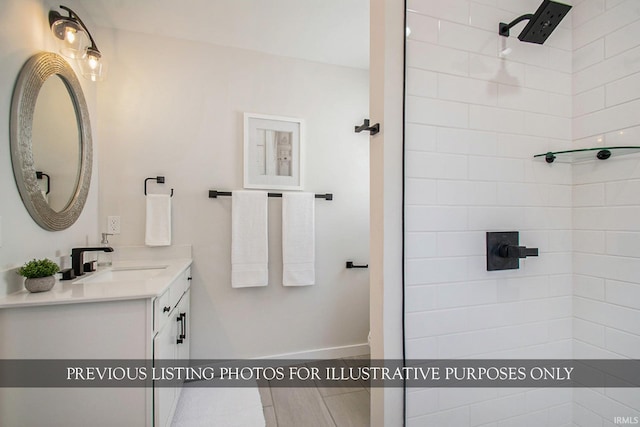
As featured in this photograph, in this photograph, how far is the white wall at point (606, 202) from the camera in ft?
2.93

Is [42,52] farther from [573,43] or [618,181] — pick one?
[618,181]

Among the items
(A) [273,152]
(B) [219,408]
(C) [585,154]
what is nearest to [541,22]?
(C) [585,154]

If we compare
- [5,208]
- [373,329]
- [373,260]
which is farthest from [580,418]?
[5,208]

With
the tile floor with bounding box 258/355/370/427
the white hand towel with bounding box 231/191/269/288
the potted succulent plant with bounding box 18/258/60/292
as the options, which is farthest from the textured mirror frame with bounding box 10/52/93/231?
the tile floor with bounding box 258/355/370/427

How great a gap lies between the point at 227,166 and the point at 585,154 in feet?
6.73

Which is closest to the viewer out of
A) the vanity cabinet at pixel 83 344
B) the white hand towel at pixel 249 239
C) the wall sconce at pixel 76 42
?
the vanity cabinet at pixel 83 344

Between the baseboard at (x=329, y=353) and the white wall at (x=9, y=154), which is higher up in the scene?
the white wall at (x=9, y=154)

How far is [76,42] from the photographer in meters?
1.51

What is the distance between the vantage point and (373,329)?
98 cm

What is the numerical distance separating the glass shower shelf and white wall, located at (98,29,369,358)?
1532 mm

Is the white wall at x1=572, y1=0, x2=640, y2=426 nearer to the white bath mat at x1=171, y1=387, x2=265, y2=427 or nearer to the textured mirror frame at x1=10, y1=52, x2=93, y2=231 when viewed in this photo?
the white bath mat at x1=171, y1=387, x2=265, y2=427

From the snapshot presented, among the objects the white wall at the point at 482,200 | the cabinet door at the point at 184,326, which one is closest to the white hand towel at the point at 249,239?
the cabinet door at the point at 184,326

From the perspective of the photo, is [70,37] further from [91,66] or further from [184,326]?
[184,326]

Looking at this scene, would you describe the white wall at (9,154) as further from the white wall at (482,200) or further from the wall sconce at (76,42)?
the white wall at (482,200)
